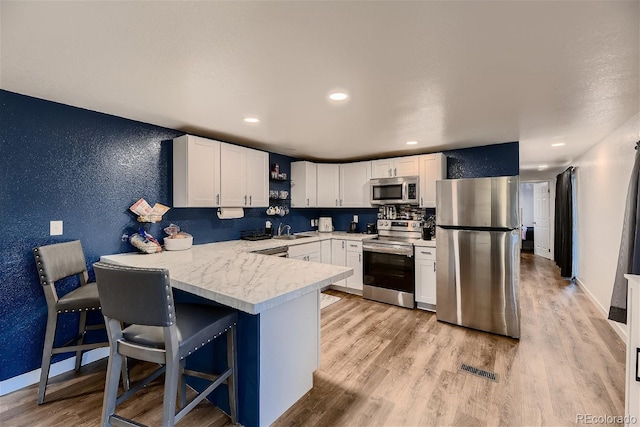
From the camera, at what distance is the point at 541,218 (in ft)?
24.4

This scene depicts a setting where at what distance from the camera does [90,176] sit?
247 cm

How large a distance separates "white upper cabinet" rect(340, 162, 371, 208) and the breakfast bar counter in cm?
271

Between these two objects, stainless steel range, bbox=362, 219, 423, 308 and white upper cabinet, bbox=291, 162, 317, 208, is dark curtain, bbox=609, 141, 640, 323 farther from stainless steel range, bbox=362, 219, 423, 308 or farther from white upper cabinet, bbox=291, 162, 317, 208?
white upper cabinet, bbox=291, 162, 317, 208

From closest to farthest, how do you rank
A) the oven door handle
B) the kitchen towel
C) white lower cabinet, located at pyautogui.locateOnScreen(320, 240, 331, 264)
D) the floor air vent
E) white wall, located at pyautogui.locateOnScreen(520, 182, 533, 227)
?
the floor air vent → the kitchen towel → the oven door handle → white lower cabinet, located at pyautogui.locateOnScreen(320, 240, 331, 264) → white wall, located at pyautogui.locateOnScreen(520, 182, 533, 227)

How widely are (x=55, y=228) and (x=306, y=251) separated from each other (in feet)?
8.53

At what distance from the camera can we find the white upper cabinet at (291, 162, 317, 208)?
4.53 m

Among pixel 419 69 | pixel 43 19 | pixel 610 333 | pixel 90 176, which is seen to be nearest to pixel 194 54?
pixel 43 19

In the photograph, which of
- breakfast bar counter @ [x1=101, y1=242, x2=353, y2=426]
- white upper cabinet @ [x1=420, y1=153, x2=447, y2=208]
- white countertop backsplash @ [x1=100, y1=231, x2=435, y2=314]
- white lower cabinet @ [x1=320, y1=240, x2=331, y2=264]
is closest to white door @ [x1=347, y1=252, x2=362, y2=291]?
white lower cabinet @ [x1=320, y1=240, x2=331, y2=264]

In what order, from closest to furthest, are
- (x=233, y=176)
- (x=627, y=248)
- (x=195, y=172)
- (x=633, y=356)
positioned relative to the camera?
(x=633, y=356), (x=627, y=248), (x=195, y=172), (x=233, y=176)

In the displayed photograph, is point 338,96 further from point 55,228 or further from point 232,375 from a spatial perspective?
point 55,228

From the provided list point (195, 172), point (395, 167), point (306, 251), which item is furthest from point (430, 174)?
point (195, 172)

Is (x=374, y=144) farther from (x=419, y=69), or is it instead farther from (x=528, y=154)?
(x=528, y=154)

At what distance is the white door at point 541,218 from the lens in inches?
282
